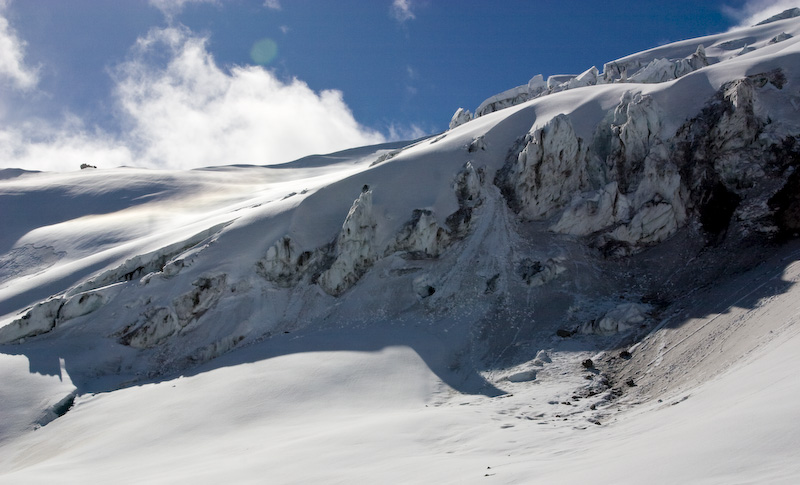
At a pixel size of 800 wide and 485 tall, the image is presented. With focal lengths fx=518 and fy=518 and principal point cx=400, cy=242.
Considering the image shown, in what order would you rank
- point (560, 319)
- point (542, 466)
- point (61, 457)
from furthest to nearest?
point (560, 319) → point (61, 457) → point (542, 466)

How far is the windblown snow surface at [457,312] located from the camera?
39.5 feet

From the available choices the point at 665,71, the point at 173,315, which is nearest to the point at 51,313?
the point at 173,315

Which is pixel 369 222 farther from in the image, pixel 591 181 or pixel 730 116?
pixel 730 116

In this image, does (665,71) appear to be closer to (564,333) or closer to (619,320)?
(619,320)

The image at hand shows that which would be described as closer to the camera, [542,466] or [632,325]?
[542,466]

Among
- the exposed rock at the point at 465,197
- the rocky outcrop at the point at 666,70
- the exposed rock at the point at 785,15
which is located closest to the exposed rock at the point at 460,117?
the rocky outcrop at the point at 666,70

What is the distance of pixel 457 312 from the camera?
23.0 m

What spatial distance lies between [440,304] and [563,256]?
620 centimetres

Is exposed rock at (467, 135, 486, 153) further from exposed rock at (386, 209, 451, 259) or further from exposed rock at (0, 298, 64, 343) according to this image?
exposed rock at (0, 298, 64, 343)

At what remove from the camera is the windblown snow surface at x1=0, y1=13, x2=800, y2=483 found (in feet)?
39.5

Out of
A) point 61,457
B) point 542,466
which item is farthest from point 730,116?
point 61,457

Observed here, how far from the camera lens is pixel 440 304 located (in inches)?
926

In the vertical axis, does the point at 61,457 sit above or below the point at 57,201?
below

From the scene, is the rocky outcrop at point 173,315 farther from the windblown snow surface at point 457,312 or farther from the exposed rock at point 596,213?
the exposed rock at point 596,213
